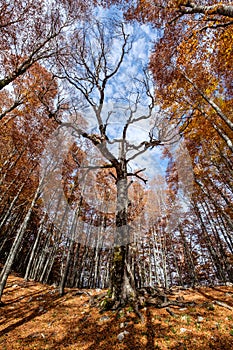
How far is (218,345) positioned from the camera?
10.2 feet

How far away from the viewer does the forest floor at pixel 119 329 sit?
3459 mm

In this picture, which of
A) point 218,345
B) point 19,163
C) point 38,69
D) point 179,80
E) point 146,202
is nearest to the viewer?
point 218,345

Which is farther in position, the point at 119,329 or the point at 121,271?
the point at 121,271

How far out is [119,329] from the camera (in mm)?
4223

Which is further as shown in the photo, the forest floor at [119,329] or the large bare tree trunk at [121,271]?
the large bare tree trunk at [121,271]

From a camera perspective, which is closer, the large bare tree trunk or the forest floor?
the forest floor

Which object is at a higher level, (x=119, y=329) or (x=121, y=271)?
(x=121, y=271)

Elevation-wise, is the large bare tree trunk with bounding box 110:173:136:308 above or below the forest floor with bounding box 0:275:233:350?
above

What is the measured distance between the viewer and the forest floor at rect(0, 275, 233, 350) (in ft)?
11.3

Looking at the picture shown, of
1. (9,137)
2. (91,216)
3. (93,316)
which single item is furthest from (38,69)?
(91,216)

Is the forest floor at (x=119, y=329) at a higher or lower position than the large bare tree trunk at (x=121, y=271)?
lower

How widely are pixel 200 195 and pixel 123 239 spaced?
36.7 feet

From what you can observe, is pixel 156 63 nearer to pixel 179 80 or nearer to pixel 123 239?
pixel 179 80

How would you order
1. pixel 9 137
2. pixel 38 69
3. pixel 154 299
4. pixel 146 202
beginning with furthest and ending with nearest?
pixel 146 202 → pixel 9 137 → pixel 38 69 → pixel 154 299
